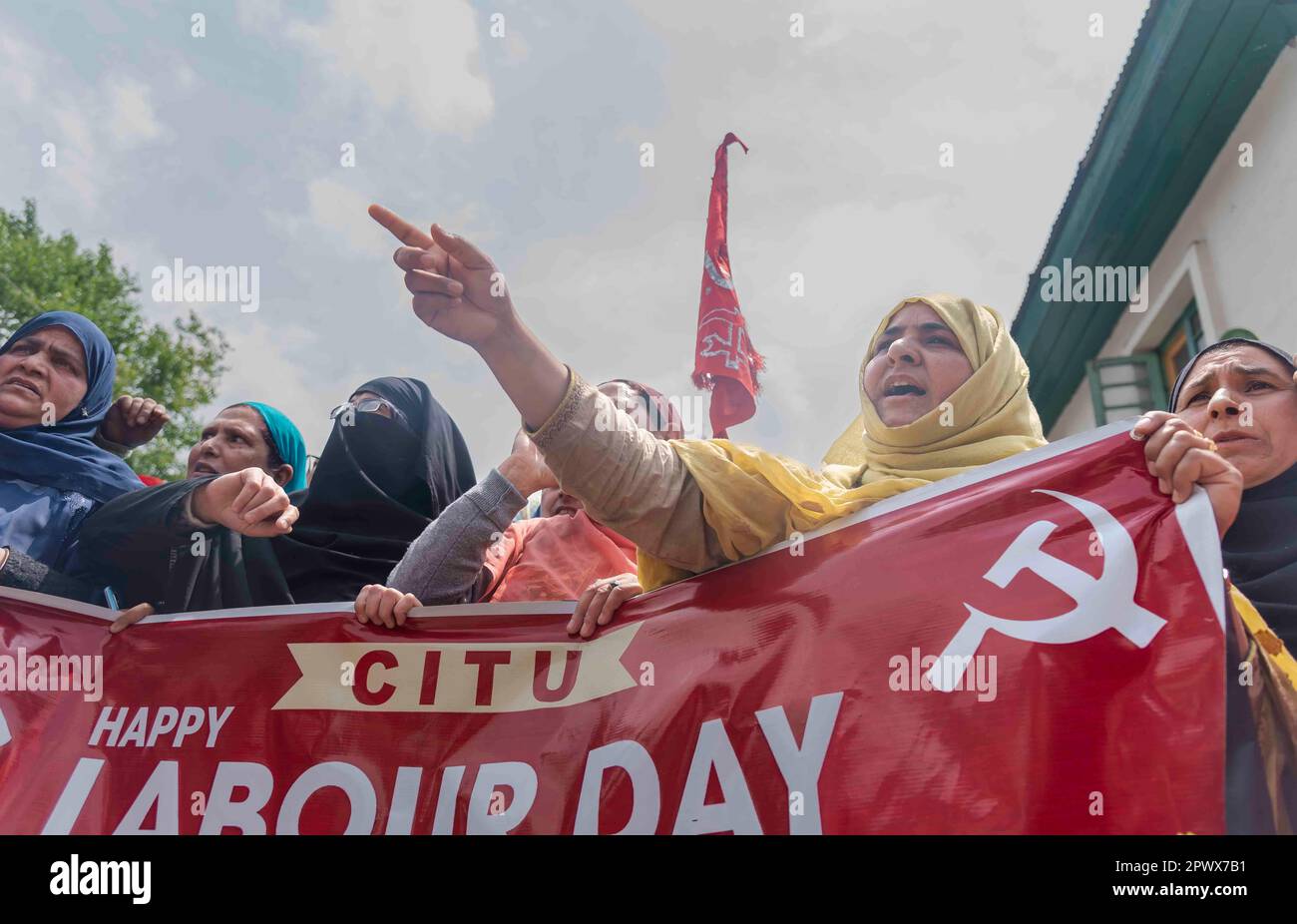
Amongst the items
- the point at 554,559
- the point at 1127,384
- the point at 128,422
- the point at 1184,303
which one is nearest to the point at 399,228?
the point at 554,559

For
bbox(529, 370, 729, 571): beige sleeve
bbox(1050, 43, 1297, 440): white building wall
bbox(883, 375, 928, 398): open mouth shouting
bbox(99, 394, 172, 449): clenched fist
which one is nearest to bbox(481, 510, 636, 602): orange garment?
bbox(529, 370, 729, 571): beige sleeve

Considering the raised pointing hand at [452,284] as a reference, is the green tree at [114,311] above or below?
above

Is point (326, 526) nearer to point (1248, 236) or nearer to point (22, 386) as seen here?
point (22, 386)

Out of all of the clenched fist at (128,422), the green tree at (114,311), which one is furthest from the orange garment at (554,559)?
the green tree at (114,311)

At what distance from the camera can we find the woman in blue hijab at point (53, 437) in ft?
9.72

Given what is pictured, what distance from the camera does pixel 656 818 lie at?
Answer: 2.11 m

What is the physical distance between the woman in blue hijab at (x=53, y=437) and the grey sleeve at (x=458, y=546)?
952mm

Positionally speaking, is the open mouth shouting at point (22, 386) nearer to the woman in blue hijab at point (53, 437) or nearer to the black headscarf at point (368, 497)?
the woman in blue hijab at point (53, 437)

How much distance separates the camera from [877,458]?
102 inches
